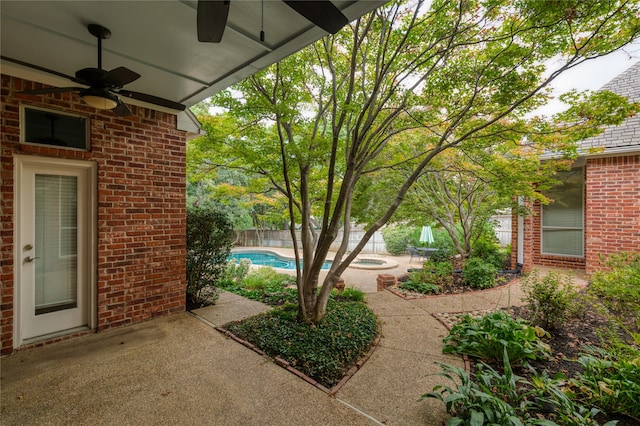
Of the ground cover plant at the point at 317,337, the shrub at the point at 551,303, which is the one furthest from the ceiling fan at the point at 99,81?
the shrub at the point at 551,303

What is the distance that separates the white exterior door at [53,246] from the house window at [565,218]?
33.8 feet

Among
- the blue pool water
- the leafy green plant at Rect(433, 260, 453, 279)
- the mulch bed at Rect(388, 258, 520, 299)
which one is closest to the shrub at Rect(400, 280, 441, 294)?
the mulch bed at Rect(388, 258, 520, 299)

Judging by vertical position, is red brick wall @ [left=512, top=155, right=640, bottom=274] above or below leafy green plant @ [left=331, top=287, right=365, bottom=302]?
above

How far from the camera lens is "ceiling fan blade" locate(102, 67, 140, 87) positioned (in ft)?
7.34

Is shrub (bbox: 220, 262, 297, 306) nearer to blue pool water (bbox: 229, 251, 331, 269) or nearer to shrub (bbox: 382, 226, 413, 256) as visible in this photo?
blue pool water (bbox: 229, 251, 331, 269)

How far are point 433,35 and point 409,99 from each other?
0.79m

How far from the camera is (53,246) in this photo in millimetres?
3307

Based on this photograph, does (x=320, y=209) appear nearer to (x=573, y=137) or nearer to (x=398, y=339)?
(x=398, y=339)

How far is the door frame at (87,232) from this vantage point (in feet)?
9.67

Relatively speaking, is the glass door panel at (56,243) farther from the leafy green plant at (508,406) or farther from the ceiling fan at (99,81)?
the leafy green plant at (508,406)

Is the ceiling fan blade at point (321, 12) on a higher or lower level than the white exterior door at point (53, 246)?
higher

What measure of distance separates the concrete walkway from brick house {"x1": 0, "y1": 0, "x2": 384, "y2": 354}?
1.72 feet

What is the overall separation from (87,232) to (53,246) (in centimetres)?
36

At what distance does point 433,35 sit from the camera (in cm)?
331
